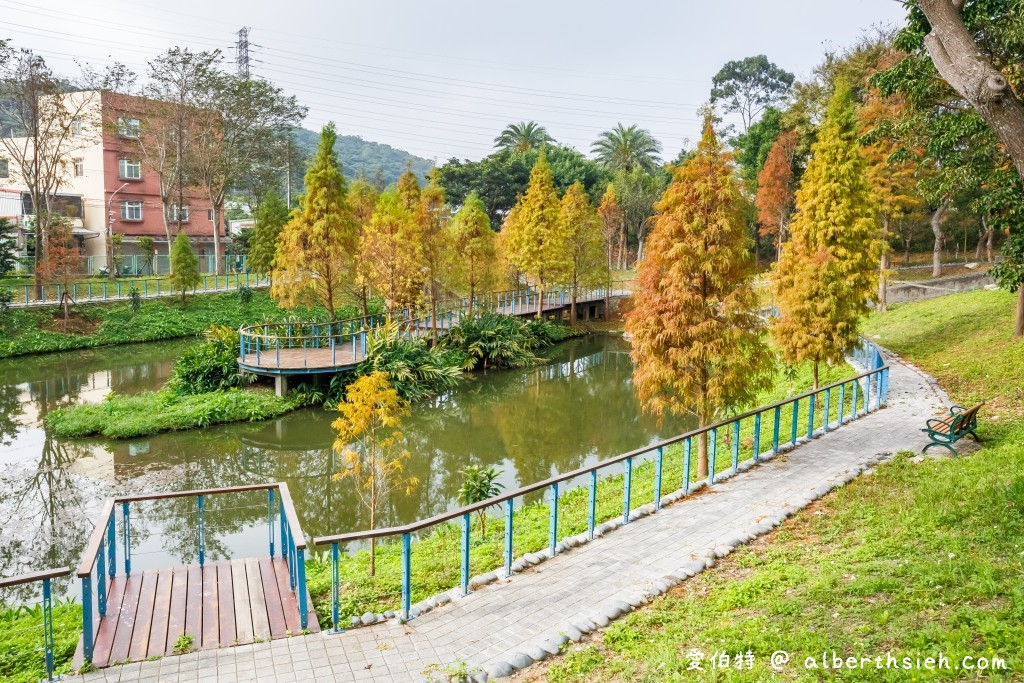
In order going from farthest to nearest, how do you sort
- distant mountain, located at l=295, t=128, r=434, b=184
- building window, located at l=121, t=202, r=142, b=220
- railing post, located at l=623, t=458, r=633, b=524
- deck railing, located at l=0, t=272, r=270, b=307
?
distant mountain, located at l=295, t=128, r=434, b=184, building window, located at l=121, t=202, r=142, b=220, deck railing, located at l=0, t=272, r=270, b=307, railing post, located at l=623, t=458, r=633, b=524

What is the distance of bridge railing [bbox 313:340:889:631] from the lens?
23.6ft

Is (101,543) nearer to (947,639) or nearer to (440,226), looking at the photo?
(947,639)

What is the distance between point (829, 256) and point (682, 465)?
22.4 ft

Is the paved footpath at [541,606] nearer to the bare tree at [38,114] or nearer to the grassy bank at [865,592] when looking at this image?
the grassy bank at [865,592]

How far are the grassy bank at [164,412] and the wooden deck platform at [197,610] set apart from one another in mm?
11282

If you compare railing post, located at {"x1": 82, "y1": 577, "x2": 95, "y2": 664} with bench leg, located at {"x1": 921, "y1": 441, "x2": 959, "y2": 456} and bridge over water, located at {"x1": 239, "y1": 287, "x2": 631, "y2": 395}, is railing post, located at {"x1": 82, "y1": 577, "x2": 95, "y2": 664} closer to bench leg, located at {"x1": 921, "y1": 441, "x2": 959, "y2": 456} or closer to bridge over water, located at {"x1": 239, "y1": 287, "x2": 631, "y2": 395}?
bench leg, located at {"x1": 921, "y1": 441, "x2": 959, "y2": 456}

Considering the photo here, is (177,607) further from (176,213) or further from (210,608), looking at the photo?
(176,213)

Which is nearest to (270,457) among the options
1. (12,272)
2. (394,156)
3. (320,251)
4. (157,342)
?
(320,251)

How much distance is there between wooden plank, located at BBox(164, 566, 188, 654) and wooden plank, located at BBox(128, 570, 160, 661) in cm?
16

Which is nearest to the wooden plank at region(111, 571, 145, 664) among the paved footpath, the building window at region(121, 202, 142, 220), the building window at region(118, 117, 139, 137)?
the paved footpath

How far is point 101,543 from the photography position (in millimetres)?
7094

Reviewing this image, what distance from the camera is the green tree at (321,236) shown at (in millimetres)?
24828

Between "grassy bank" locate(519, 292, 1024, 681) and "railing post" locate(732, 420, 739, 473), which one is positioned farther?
"railing post" locate(732, 420, 739, 473)

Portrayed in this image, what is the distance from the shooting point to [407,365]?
23578 mm
